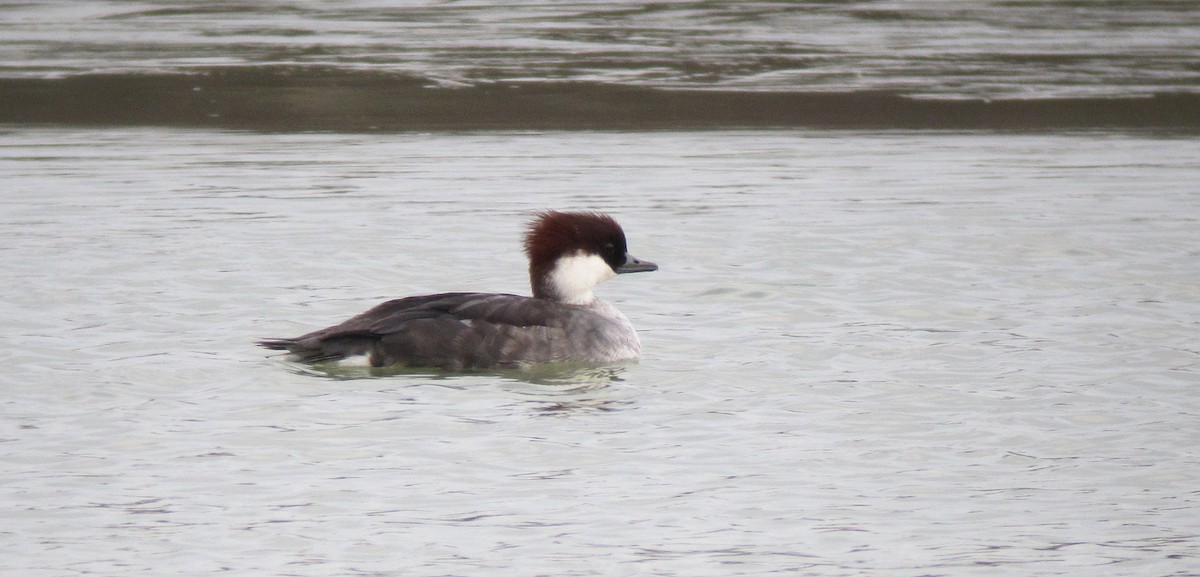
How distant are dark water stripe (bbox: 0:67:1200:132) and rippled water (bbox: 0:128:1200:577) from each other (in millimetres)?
2704

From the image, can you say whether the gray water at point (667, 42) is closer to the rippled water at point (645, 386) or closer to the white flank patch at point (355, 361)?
the rippled water at point (645, 386)

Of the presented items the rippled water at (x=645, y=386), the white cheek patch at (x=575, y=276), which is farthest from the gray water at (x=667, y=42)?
the white cheek patch at (x=575, y=276)

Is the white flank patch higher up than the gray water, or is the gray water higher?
the gray water

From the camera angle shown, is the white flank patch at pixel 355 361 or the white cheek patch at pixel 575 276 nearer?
the white flank patch at pixel 355 361

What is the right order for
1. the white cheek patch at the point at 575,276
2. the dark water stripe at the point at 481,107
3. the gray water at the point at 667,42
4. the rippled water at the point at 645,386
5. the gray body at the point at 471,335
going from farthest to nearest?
the gray water at the point at 667,42 → the dark water stripe at the point at 481,107 → the white cheek patch at the point at 575,276 → the gray body at the point at 471,335 → the rippled water at the point at 645,386

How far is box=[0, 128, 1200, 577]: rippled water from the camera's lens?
238 inches

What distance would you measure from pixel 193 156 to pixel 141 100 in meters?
3.18

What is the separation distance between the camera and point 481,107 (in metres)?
18.5

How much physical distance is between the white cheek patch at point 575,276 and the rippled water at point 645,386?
0.42 metres

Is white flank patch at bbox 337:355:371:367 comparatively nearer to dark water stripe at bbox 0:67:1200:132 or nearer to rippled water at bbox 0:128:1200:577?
rippled water at bbox 0:128:1200:577

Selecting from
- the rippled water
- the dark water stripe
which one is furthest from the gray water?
the rippled water

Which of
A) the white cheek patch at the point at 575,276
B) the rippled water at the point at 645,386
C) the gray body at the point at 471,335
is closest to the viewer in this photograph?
the rippled water at the point at 645,386

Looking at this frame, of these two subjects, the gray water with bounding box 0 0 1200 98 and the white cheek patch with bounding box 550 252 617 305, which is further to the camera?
the gray water with bounding box 0 0 1200 98

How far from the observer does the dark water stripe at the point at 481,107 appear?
1778 cm
